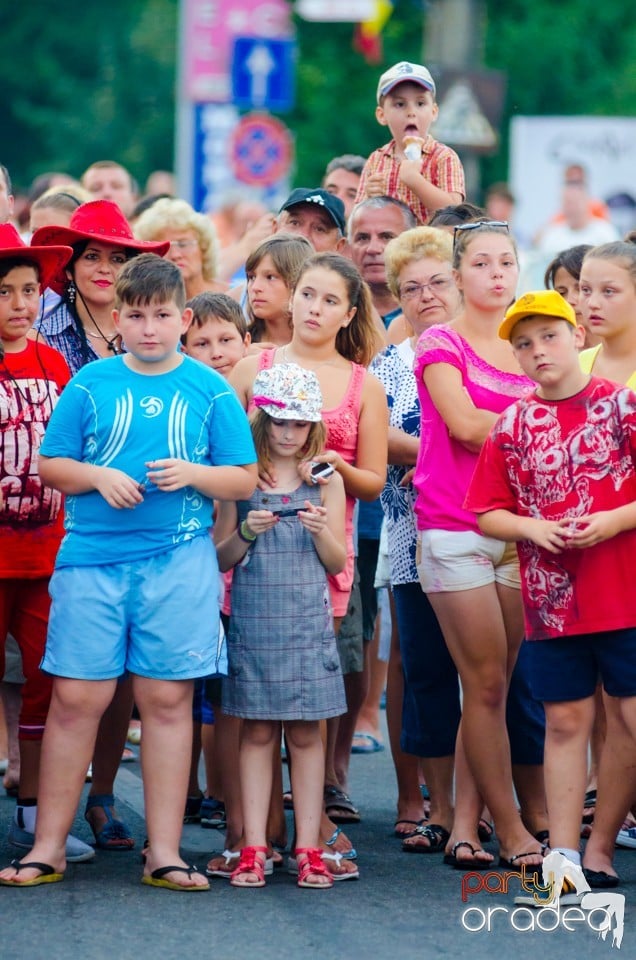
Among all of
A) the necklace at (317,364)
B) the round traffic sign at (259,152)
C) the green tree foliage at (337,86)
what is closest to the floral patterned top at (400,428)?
the necklace at (317,364)

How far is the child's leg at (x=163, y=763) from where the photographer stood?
609cm

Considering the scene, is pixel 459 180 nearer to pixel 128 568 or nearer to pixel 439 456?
pixel 439 456

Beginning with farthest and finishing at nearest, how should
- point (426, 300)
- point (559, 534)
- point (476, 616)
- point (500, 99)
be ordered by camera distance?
point (500, 99), point (426, 300), point (476, 616), point (559, 534)

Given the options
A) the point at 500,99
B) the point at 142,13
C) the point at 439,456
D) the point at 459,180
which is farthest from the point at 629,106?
the point at 439,456

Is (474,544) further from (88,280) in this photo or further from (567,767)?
(88,280)

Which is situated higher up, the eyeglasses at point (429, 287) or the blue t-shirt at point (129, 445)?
the eyeglasses at point (429, 287)

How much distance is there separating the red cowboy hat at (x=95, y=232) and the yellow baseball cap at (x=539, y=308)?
1580 millimetres

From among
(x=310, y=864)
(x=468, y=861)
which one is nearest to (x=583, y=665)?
(x=468, y=861)

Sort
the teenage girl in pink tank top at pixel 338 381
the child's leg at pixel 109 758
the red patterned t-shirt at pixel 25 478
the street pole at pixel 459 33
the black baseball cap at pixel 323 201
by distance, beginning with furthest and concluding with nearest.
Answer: the street pole at pixel 459 33, the black baseball cap at pixel 323 201, the child's leg at pixel 109 758, the teenage girl in pink tank top at pixel 338 381, the red patterned t-shirt at pixel 25 478

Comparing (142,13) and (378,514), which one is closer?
(378,514)

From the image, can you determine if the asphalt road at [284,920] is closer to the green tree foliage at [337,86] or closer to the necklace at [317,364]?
the necklace at [317,364]

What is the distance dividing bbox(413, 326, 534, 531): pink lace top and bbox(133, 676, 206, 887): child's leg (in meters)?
1.07

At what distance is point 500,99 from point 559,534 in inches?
384

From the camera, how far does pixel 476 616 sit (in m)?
6.41
